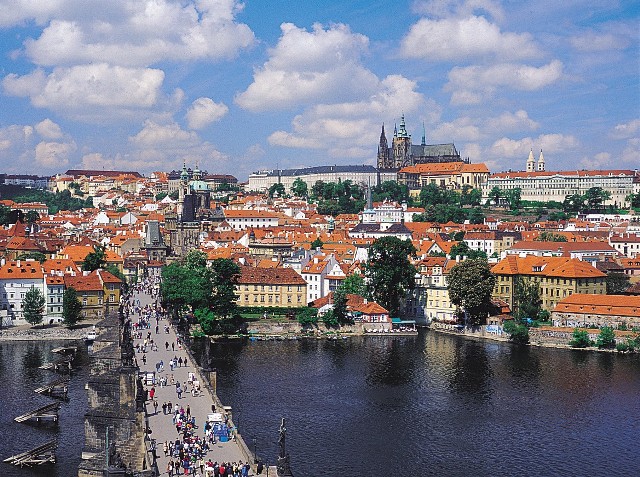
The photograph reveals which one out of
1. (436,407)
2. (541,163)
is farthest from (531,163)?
(436,407)

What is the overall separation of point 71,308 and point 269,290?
564 inches

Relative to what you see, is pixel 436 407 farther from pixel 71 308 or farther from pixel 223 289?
pixel 71 308

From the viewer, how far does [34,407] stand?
117ft

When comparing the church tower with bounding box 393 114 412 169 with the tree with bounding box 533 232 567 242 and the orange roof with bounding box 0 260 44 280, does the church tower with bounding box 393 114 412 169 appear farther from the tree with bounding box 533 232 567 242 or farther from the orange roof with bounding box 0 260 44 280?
the orange roof with bounding box 0 260 44 280

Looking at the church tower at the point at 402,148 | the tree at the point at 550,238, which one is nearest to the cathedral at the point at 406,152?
the church tower at the point at 402,148

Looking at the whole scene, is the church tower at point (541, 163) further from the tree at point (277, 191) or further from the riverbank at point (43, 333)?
the riverbank at point (43, 333)

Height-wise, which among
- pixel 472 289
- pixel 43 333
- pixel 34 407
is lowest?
pixel 34 407

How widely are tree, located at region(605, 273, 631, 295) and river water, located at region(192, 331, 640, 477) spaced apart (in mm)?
14036

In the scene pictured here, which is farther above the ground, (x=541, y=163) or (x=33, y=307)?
(x=541, y=163)

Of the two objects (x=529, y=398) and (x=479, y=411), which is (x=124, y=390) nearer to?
(x=479, y=411)

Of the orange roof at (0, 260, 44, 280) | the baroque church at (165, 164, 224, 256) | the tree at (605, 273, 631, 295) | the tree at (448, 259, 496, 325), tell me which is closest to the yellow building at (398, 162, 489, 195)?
the baroque church at (165, 164, 224, 256)

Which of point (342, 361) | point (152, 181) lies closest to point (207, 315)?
point (342, 361)

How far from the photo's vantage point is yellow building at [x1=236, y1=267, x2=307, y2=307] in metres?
62.1

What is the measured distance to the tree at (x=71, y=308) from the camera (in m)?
55.4
